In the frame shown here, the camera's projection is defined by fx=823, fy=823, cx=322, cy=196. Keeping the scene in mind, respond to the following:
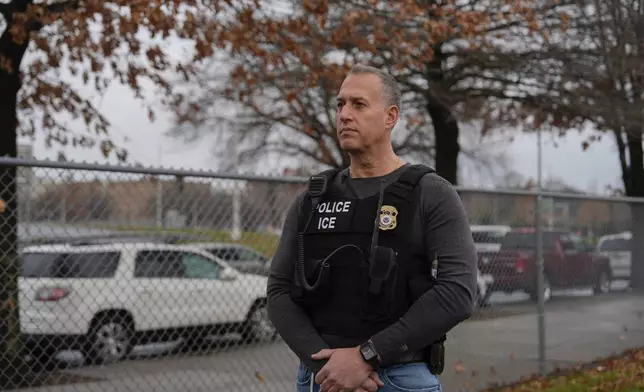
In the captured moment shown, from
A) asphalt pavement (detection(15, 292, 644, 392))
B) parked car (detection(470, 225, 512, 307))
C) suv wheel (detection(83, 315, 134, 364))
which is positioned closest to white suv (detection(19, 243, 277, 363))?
suv wheel (detection(83, 315, 134, 364))

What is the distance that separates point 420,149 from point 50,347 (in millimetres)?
17908

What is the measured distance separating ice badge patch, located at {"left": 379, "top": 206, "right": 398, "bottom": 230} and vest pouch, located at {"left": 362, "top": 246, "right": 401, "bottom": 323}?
0.08 metres

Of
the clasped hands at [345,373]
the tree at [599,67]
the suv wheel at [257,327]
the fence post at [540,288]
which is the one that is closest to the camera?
the clasped hands at [345,373]

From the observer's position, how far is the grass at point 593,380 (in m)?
7.16

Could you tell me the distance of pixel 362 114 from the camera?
2857 mm

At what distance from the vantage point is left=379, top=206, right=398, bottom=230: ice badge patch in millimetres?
2748

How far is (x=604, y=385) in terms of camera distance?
23.8ft

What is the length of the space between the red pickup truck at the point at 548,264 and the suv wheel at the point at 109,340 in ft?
11.3

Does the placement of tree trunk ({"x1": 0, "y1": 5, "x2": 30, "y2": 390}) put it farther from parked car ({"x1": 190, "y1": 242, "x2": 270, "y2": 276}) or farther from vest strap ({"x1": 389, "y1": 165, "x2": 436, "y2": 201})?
vest strap ({"x1": 389, "y1": 165, "x2": 436, "y2": 201})

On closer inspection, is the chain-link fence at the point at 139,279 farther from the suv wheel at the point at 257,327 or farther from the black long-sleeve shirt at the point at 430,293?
the black long-sleeve shirt at the point at 430,293

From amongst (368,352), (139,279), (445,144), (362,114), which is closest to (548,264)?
(139,279)

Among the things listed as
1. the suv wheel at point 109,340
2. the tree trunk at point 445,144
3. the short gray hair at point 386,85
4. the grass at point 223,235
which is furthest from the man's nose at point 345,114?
the tree trunk at point 445,144

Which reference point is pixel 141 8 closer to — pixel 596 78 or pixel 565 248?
pixel 565 248

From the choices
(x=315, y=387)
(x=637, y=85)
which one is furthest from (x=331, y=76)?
(x=315, y=387)
